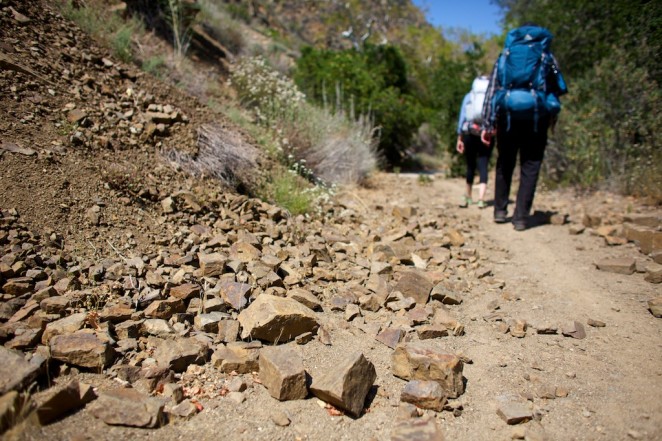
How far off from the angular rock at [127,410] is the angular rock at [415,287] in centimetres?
165

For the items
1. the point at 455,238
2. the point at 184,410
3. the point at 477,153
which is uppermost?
the point at 477,153

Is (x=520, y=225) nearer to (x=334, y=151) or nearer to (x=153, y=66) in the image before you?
(x=334, y=151)

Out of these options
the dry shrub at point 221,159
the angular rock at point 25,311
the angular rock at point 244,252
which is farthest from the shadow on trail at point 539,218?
the angular rock at point 25,311

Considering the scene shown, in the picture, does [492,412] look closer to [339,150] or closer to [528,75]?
[528,75]

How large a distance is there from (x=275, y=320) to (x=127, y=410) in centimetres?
77

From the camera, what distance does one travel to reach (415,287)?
9.25 feet

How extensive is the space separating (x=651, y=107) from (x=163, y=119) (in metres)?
6.05

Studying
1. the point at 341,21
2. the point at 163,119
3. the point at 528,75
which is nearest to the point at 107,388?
the point at 163,119

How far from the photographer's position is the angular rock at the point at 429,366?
6.34ft

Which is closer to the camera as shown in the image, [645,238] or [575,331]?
[575,331]

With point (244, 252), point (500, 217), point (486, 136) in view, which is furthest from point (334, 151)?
point (244, 252)

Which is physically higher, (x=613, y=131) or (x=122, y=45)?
(x=122, y=45)

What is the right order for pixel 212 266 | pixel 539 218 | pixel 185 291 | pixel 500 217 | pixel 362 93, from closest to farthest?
pixel 185 291 < pixel 212 266 < pixel 500 217 < pixel 539 218 < pixel 362 93

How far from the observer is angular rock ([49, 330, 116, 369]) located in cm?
178
